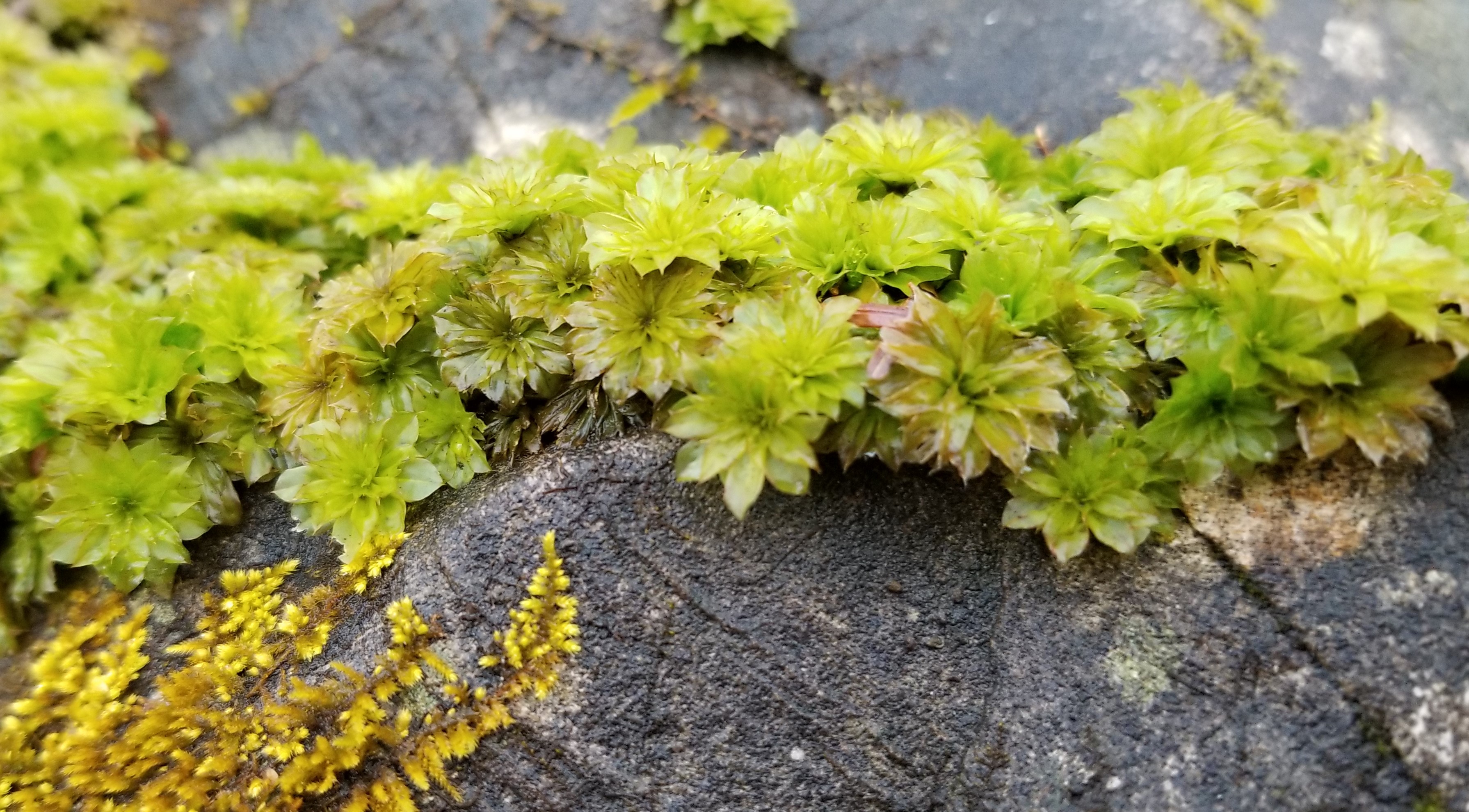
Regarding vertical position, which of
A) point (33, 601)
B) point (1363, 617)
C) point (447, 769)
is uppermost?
point (33, 601)

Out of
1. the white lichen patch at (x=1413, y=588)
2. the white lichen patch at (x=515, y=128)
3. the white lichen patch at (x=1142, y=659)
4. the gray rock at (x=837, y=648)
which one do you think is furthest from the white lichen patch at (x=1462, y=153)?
the white lichen patch at (x=515, y=128)

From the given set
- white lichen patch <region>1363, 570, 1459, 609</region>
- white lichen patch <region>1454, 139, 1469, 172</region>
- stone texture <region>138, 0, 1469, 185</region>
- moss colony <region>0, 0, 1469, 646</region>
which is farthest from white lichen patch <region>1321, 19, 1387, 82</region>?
white lichen patch <region>1363, 570, 1459, 609</region>

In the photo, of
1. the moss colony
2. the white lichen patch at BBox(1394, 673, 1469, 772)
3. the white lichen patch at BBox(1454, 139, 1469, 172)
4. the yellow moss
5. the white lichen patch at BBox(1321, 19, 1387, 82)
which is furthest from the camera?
the white lichen patch at BBox(1321, 19, 1387, 82)

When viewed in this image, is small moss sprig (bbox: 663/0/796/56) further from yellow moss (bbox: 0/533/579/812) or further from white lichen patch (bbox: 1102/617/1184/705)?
white lichen patch (bbox: 1102/617/1184/705)

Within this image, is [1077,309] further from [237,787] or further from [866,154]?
[237,787]

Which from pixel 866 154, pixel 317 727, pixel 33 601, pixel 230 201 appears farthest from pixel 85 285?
pixel 866 154

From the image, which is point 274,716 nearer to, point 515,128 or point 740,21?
point 515,128

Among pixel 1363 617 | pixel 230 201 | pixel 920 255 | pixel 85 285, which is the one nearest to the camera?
pixel 1363 617
